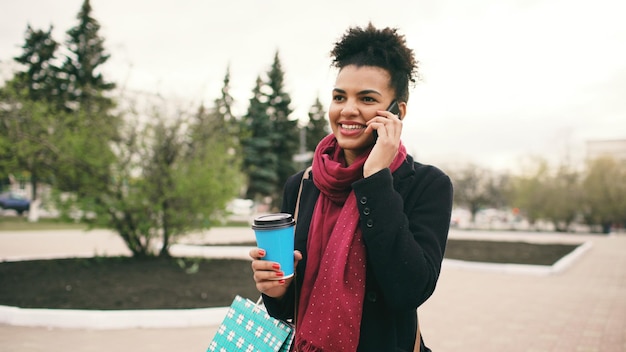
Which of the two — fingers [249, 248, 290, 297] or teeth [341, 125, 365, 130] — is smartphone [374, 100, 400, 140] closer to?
teeth [341, 125, 365, 130]

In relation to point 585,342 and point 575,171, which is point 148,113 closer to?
point 585,342

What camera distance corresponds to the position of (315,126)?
1655 inches

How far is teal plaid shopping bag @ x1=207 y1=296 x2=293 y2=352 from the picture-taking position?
176 centimetres

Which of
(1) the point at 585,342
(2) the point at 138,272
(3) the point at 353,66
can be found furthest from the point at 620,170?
(3) the point at 353,66

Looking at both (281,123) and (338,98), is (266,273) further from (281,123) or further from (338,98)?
(281,123)

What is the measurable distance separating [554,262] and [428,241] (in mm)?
14643

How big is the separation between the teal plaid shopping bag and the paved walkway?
13.0 feet

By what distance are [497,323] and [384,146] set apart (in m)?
6.63

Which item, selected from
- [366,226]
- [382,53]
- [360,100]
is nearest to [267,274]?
[366,226]

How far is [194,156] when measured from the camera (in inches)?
375

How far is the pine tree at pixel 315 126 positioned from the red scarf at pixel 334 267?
130 ft

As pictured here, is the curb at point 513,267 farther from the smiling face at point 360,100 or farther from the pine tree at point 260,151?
the pine tree at point 260,151

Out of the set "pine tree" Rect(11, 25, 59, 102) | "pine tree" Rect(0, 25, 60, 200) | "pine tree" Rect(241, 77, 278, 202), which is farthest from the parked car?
"pine tree" Rect(0, 25, 60, 200)

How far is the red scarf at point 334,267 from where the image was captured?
5.01 ft
